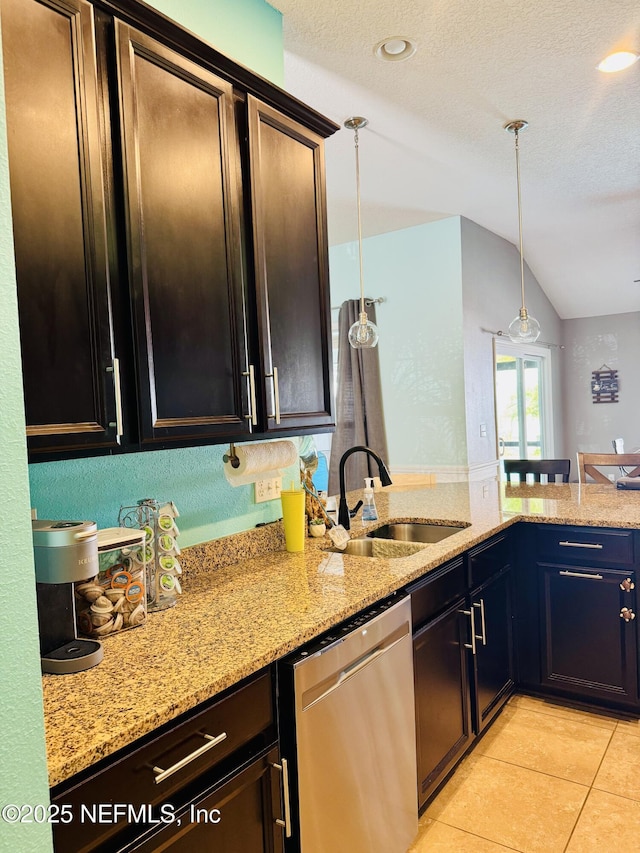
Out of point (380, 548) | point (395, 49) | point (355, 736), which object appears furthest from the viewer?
point (380, 548)

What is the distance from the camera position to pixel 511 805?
207 centimetres

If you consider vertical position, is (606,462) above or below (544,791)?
above

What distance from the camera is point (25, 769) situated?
73cm

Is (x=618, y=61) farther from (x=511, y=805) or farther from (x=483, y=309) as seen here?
(x=511, y=805)

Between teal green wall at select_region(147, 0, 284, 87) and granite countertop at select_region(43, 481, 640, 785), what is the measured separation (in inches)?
67.1

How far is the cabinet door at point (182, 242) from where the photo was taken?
1374 mm

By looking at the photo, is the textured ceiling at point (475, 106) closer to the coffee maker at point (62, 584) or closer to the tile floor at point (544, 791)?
the coffee maker at point (62, 584)

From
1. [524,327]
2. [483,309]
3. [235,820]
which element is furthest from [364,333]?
[235,820]

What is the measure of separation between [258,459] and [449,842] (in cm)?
140

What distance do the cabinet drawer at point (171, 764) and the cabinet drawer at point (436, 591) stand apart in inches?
28.7

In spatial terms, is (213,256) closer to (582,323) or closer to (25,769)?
(25,769)

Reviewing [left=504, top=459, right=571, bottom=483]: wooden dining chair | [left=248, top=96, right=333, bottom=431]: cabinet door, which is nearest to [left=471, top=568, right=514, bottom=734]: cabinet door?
[left=248, top=96, right=333, bottom=431]: cabinet door

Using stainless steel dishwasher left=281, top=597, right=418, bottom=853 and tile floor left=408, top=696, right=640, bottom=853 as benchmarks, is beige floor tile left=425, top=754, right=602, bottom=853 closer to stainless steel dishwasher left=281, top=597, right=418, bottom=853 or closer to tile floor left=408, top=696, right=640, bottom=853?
tile floor left=408, top=696, right=640, bottom=853

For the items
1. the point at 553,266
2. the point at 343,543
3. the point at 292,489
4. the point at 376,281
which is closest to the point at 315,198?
the point at 292,489
